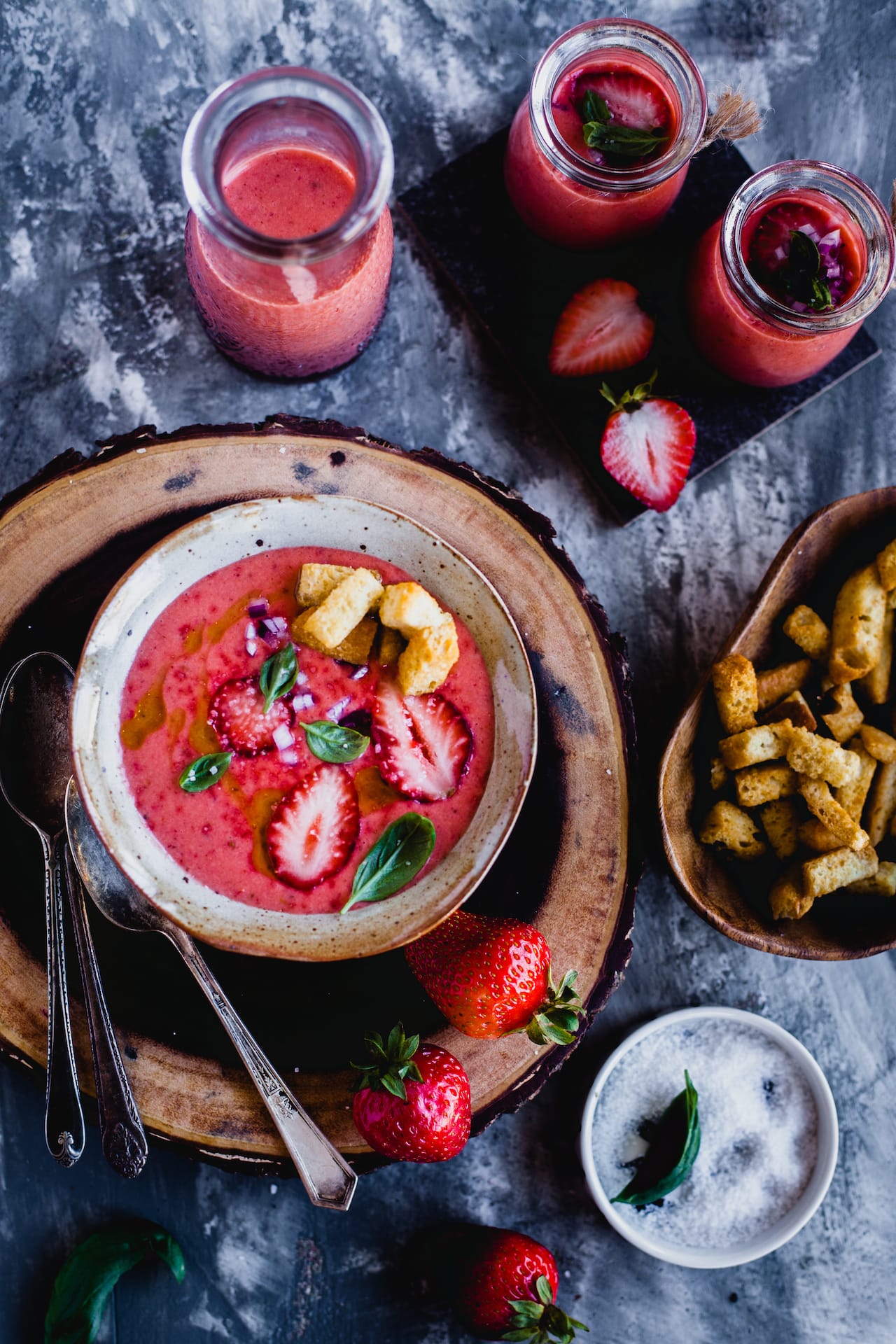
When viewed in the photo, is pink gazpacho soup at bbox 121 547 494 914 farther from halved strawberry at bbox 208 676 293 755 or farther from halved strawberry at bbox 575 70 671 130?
halved strawberry at bbox 575 70 671 130

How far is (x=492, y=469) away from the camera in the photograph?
2338 millimetres

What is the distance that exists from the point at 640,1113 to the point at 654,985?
Answer: 277 mm

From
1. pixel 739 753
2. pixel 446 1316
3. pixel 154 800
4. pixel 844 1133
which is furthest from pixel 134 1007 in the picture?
pixel 844 1133

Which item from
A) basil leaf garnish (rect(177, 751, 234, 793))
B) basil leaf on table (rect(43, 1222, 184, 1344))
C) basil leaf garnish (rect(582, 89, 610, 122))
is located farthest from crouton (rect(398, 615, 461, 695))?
basil leaf on table (rect(43, 1222, 184, 1344))

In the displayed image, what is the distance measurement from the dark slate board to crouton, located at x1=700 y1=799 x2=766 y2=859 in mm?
684

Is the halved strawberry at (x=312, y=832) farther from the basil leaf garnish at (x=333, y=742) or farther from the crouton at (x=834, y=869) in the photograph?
the crouton at (x=834, y=869)

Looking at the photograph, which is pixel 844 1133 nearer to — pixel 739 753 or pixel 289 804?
pixel 739 753

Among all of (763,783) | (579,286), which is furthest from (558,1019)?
(579,286)

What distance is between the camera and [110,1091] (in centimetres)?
190

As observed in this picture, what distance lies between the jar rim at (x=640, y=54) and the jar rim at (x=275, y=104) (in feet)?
1.30

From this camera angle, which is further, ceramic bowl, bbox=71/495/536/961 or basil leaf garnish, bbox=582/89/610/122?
basil leaf garnish, bbox=582/89/610/122

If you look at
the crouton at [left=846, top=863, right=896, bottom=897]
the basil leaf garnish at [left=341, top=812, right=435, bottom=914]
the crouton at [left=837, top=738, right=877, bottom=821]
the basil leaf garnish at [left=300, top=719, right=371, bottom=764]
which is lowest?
the crouton at [left=846, top=863, right=896, bottom=897]

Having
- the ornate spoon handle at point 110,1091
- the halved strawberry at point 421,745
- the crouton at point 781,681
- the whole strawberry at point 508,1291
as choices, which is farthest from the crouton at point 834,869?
the ornate spoon handle at point 110,1091

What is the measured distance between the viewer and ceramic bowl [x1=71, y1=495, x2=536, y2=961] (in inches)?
71.6
